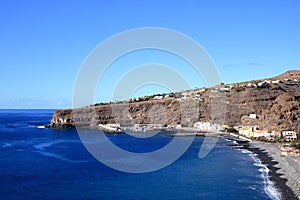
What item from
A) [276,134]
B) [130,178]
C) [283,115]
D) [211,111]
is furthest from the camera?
[211,111]

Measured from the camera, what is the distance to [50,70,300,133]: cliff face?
7812cm

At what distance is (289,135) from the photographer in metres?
67.9

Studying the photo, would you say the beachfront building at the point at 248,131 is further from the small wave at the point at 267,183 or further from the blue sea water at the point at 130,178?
the small wave at the point at 267,183

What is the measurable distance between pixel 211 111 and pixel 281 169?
61.1 meters

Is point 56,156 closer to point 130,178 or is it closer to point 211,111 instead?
point 130,178

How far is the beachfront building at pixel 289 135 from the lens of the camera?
67.0 meters

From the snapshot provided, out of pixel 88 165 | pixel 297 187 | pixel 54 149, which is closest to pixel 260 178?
pixel 297 187

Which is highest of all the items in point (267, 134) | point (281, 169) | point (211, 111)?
point (211, 111)

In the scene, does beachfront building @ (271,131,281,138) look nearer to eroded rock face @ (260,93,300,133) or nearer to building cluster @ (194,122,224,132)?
eroded rock face @ (260,93,300,133)

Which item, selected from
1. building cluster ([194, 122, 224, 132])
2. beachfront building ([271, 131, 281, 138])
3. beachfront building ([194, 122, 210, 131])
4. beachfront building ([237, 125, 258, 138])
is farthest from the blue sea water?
beachfront building ([194, 122, 210, 131])

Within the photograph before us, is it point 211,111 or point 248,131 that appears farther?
point 211,111

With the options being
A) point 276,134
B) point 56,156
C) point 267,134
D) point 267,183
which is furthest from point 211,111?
point 267,183

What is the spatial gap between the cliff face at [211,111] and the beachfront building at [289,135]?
4343 millimetres

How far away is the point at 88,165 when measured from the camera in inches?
1854
